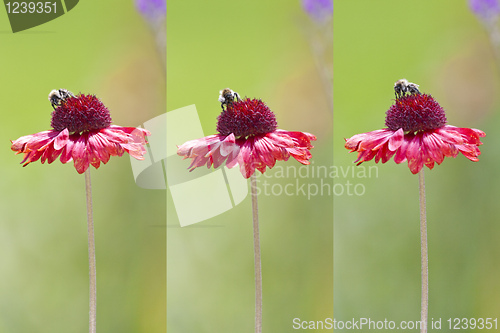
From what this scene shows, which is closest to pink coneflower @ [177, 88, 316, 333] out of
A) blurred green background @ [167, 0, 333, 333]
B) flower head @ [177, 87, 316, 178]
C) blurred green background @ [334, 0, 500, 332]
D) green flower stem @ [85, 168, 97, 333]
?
flower head @ [177, 87, 316, 178]

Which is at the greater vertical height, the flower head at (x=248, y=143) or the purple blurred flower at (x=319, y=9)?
the purple blurred flower at (x=319, y=9)

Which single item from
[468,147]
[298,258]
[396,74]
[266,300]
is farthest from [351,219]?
[468,147]

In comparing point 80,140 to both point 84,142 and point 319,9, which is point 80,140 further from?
point 319,9

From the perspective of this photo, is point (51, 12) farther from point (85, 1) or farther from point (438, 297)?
point (438, 297)

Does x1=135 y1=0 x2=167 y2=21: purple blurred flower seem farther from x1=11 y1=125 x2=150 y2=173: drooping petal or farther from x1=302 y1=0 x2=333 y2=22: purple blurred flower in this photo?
x1=11 y1=125 x2=150 y2=173: drooping petal

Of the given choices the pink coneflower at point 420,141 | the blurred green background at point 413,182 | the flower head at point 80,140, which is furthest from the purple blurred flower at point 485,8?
the flower head at point 80,140

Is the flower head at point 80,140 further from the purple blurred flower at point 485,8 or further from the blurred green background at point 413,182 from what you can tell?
the purple blurred flower at point 485,8

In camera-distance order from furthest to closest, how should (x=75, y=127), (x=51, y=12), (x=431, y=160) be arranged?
(x=51, y=12) < (x=75, y=127) < (x=431, y=160)

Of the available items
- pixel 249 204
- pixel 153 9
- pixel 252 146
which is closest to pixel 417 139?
pixel 252 146
